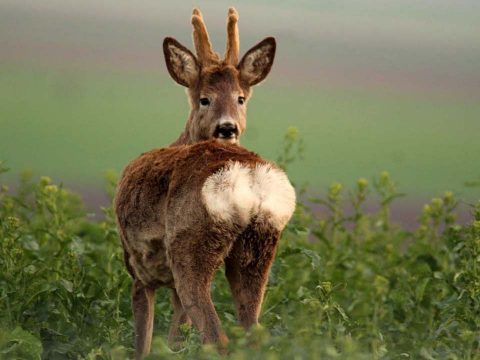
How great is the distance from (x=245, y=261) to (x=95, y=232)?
514 centimetres

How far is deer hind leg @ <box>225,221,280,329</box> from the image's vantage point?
6789 millimetres

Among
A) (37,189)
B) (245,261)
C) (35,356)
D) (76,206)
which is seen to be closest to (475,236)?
(245,261)

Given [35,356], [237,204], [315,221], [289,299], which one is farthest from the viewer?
[315,221]

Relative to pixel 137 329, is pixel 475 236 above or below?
above

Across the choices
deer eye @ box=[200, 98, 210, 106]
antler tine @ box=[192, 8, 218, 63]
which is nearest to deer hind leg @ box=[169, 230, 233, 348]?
deer eye @ box=[200, 98, 210, 106]

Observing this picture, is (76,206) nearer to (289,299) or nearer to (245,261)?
(289,299)

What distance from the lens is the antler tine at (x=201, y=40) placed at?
10141 millimetres

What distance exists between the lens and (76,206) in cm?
1172

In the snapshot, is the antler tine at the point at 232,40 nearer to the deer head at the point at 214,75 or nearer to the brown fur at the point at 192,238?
the deer head at the point at 214,75

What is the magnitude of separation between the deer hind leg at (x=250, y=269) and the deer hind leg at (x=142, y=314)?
3.35 feet

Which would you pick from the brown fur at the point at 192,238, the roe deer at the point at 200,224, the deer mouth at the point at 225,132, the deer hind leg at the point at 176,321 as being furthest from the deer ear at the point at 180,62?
the deer hind leg at the point at 176,321

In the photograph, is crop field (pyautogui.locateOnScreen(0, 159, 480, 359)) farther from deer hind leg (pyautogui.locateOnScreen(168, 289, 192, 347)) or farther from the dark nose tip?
the dark nose tip

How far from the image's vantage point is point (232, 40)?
10305 mm

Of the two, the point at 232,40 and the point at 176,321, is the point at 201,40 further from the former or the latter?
the point at 176,321
